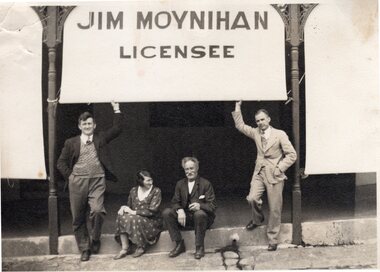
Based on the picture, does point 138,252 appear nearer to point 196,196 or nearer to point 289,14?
point 196,196

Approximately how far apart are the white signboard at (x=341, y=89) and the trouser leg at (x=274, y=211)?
0.45m

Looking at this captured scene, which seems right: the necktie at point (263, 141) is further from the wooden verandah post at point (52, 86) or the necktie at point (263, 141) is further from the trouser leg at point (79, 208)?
the wooden verandah post at point (52, 86)

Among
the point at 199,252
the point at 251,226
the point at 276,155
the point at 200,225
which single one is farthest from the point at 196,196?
the point at 276,155

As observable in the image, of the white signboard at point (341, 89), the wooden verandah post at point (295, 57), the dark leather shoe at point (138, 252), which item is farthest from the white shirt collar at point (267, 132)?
the dark leather shoe at point (138, 252)

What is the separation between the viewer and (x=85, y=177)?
13.5 ft

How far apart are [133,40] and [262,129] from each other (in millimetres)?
1541

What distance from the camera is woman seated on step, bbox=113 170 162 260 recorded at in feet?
13.3

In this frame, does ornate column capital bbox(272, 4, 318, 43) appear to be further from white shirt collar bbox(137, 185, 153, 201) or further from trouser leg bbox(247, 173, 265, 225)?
white shirt collar bbox(137, 185, 153, 201)

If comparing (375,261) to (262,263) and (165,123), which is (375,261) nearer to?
(262,263)

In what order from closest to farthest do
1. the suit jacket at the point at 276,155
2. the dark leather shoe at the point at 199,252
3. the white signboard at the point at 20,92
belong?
the white signboard at the point at 20,92, the dark leather shoe at the point at 199,252, the suit jacket at the point at 276,155

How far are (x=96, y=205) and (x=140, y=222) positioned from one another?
461mm

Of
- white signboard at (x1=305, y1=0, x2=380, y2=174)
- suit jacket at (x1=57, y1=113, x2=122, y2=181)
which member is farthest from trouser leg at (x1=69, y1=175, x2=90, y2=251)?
white signboard at (x1=305, y1=0, x2=380, y2=174)

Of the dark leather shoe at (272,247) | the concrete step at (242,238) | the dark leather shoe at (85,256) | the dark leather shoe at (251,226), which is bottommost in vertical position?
the dark leather shoe at (85,256)

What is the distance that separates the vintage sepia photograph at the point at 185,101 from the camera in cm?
396
